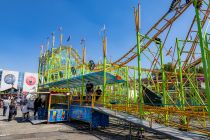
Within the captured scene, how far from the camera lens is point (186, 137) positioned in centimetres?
697

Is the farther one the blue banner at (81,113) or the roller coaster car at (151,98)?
the blue banner at (81,113)

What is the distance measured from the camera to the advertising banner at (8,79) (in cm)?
4294

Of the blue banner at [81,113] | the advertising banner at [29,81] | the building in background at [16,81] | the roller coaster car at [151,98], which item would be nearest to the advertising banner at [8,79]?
the building in background at [16,81]

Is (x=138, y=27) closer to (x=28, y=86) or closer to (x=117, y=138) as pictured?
(x=117, y=138)

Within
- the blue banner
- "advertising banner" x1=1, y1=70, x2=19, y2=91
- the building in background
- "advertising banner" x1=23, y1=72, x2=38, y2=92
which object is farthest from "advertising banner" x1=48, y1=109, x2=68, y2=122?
"advertising banner" x1=23, y1=72, x2=38, y2=92

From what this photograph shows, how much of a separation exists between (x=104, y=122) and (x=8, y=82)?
38102mm

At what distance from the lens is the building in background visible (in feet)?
141

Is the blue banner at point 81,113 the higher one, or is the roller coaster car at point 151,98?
the roller coaster car at point 151,98

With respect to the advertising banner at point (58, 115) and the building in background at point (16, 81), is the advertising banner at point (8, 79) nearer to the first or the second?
the building in background at point (16, 81)

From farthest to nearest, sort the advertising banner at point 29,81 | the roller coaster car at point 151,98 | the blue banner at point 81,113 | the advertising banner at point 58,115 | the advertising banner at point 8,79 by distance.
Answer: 1. the advertising banner at point 29,81
2. the advertising banner at point 8,79
3. the advertising banner at point 58,115
4. the blue banner at point 81,113
5. the roller coaster car at point 151,98

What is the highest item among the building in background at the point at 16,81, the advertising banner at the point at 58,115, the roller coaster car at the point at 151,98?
the building in background at the point at 16,81

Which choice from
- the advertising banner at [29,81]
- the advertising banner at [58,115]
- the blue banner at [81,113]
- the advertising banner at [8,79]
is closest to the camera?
the blue banner at [81,113]

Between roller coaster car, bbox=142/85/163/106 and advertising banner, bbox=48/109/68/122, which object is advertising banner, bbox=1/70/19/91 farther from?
roller coaster car, bbox=142/85/163/106

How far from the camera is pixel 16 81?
45.1 meters
